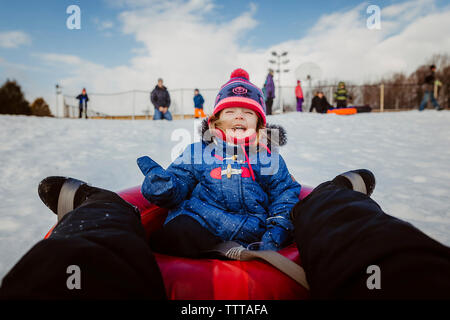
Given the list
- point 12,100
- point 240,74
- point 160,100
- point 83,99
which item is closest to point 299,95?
point 160,100

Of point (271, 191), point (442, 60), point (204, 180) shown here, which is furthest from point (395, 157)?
point (442, 60)

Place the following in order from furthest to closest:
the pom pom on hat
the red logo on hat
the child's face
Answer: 1. the pom pom on hat
2. the red logo on hat
3. the child's face

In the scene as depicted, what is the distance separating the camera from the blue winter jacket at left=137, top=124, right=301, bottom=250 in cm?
139

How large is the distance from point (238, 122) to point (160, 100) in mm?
7370

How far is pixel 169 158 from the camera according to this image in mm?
4582

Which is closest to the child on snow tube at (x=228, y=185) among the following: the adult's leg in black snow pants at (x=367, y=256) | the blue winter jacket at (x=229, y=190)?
the blue winter jacket at (x=229, y=190)

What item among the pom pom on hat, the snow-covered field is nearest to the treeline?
the snow-covered field

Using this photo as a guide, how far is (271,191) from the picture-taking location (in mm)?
1655

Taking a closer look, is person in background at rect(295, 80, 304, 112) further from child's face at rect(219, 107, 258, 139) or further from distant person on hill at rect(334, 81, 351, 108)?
child's face at rect(219, 107, 258, 139)

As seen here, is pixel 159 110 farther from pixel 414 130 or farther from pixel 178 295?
pixel 178 295

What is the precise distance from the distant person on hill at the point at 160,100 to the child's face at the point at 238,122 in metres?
7.21

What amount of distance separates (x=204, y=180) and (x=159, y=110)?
7.51 meters

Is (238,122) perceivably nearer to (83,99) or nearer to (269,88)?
(269,88)

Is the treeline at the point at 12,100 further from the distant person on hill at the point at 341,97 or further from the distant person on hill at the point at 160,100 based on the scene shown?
the distant person on hill at the point at 341,97
